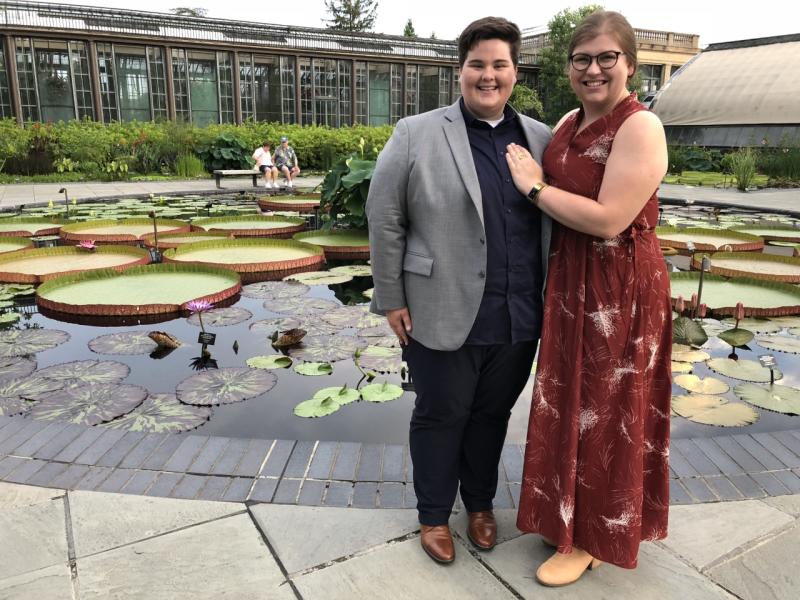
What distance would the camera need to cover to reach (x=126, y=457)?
7.43 feet

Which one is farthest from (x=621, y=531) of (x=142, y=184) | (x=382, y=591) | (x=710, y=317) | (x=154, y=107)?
(x=154, y=107)

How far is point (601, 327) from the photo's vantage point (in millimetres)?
1594

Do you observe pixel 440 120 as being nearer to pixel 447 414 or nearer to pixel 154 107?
pixel 447 414

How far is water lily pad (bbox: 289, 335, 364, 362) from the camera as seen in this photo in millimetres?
3414

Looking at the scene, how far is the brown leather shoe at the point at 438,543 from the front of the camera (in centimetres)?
172

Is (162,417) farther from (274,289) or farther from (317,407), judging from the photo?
(274,289)

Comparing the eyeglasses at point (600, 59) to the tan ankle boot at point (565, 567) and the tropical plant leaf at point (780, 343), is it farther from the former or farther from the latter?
the tropical plant leaf at point (780, 343)

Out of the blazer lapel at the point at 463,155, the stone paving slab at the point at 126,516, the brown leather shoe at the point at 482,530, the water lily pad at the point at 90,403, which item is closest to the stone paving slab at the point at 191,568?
the stone paving slab at the point at 126,516

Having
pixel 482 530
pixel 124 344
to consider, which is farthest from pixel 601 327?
pixel 124 344

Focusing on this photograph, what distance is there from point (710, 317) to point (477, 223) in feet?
10.8

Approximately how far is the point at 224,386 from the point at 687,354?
2620mm

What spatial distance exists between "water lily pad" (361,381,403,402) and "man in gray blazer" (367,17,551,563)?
1110 millimetres

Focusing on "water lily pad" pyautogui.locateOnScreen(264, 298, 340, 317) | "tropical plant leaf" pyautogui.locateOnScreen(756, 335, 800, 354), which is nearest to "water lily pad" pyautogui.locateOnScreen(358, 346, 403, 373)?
"water lily pad" pyautogui.locateOnScreen(264, 298, 340, 317)

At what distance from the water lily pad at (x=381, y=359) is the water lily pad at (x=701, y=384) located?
1.48 m
